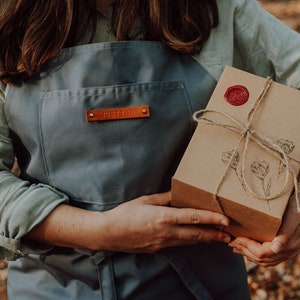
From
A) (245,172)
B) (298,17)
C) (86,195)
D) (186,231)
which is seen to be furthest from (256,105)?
(298,17)

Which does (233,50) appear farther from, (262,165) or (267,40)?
→ (262,165)

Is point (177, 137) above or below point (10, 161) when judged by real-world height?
above

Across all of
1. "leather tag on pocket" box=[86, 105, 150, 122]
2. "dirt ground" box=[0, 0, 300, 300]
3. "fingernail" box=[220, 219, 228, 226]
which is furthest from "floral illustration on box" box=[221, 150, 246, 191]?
"dirt ground" box=[0, 0, 300, 300]

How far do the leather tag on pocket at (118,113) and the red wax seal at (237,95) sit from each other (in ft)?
0.60

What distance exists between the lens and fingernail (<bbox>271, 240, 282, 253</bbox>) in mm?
1172

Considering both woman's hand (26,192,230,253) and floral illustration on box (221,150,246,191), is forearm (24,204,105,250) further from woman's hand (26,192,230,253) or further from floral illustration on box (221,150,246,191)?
floral illustration on box (221,150,246,191)

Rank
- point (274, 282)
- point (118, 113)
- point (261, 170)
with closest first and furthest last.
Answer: point (261, 170) < point (118, 113) < point (274, 282)

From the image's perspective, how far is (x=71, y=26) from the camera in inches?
50.8

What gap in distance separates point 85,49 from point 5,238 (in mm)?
467

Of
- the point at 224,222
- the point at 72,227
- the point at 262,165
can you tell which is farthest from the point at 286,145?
the point at 72,227

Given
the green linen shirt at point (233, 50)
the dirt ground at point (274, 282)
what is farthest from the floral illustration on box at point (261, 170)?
the dirt ground at point (274, 282)

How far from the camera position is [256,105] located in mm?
1188

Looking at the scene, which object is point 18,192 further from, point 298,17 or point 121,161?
point 298,17

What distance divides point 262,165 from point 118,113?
0.34 m
